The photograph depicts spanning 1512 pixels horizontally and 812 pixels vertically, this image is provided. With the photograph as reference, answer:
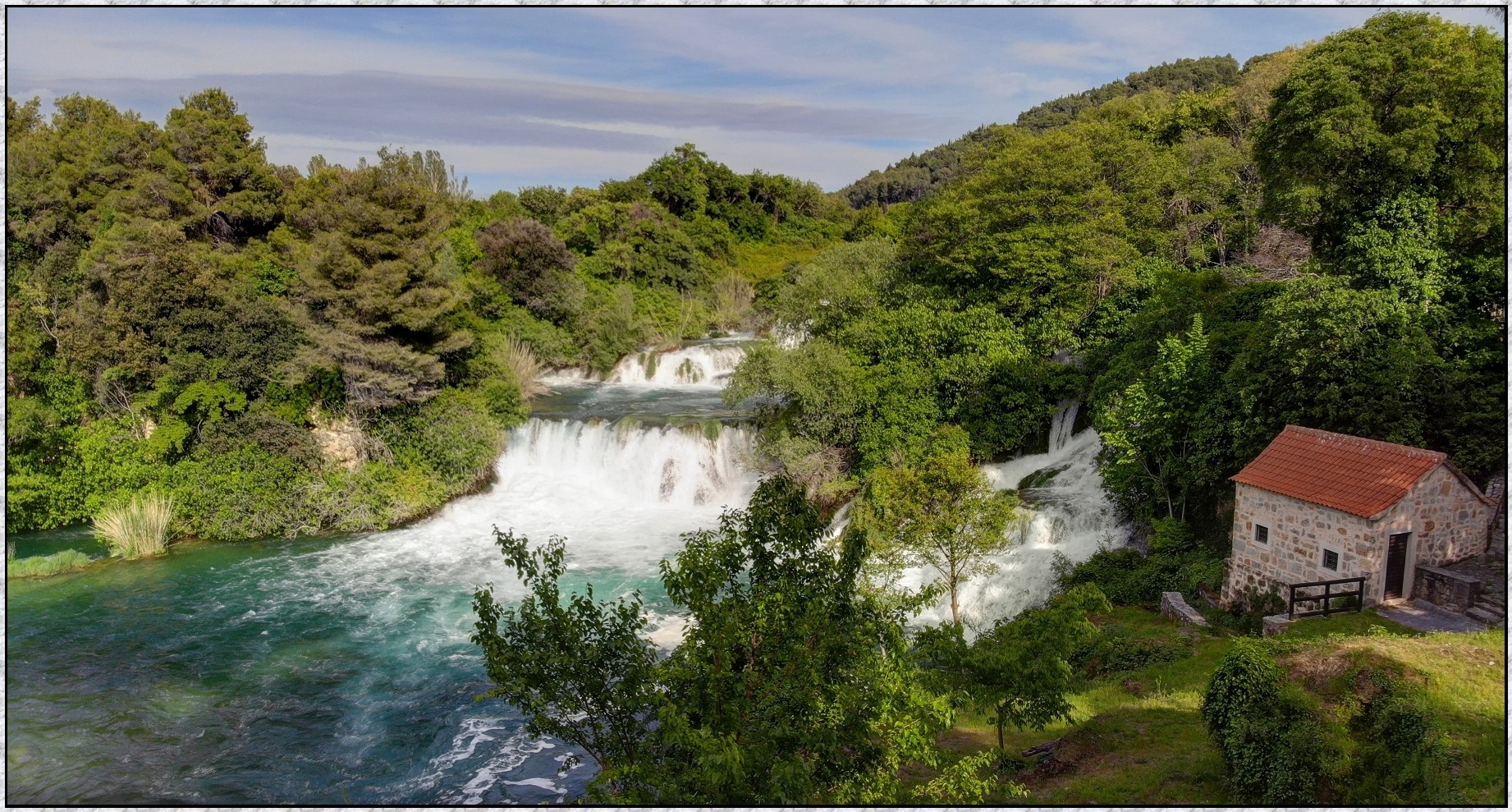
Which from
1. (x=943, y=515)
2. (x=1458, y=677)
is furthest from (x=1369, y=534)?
(x=943, y=515)

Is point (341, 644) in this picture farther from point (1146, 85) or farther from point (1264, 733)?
point (1146, 85)

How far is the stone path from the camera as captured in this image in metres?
11.8

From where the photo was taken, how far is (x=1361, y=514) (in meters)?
12.5

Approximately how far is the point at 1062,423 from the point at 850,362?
5.61 metres

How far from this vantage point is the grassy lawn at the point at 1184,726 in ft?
27.8

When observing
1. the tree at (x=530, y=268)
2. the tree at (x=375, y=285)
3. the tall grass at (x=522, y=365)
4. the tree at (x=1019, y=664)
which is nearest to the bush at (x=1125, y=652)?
the tree at (x=1019, y=664)

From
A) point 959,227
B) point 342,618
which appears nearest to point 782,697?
point 342,618

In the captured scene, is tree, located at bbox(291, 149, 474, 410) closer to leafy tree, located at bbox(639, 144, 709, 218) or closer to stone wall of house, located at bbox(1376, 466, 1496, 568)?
stone wall of house, located at bbox(1376, 466, 1496, 568)

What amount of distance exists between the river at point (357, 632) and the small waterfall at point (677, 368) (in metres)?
8.99

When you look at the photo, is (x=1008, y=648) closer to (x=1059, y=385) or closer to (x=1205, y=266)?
(x=1059, y=385)

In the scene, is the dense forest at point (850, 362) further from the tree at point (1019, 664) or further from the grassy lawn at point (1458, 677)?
the grassy lawn at point (1458, 677)

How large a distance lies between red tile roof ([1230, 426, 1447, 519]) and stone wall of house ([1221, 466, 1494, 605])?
0.56 feet

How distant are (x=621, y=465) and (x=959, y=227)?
41.2 feet

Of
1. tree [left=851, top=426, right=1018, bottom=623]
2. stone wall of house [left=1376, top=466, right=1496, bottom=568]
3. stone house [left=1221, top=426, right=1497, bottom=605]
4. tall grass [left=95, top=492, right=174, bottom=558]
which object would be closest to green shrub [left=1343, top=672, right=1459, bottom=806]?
stone house [left=1221, top=426, right=1497, bottom=605]
